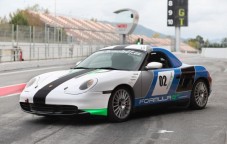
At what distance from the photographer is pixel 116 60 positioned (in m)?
9.13

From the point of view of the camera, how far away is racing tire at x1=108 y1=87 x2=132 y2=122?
8.27m

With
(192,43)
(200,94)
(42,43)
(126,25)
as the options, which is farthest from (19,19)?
(192,43)

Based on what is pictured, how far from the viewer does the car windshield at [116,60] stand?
29.5ft

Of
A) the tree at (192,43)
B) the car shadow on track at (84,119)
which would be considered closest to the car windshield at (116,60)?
the car shadow on track at (84,119)

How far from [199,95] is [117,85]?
2615 millimetres

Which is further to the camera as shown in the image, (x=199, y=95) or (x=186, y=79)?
(x=199, y=95)

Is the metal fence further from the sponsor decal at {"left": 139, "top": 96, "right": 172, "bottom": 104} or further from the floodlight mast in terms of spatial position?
the sponsor decal at {"left": 139, "top": 96, "right": 172, "bottom": 104}

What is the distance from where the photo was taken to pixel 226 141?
6.88m

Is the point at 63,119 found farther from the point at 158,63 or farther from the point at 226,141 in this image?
the point at 226,141

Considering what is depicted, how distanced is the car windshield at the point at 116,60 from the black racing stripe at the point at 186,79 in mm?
1042

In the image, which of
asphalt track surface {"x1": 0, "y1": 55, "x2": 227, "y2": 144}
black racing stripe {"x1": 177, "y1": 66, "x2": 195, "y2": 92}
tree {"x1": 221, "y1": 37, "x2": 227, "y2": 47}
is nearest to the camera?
asphalt track surface {"x1": 0, "y1": 55, "x2": 227, "y2": 144}

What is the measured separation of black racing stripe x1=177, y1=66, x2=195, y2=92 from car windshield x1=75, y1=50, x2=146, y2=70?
1.04 meters

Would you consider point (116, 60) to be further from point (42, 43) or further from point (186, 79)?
point (42, 43)

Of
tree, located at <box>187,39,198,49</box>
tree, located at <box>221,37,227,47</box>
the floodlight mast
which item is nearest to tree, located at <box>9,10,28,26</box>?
the floodlight mast
